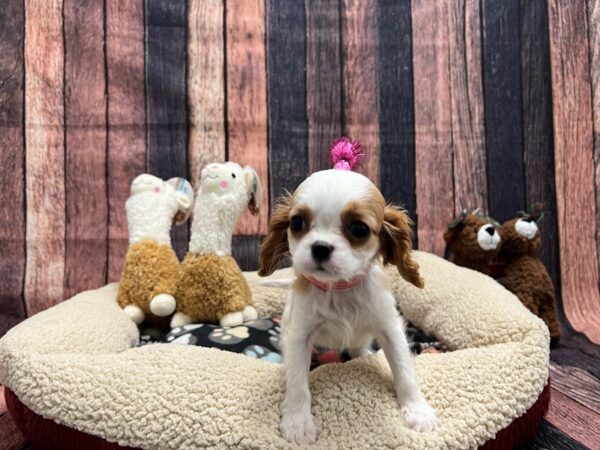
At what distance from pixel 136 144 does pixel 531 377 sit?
1.71 metres

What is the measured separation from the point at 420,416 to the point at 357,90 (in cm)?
155

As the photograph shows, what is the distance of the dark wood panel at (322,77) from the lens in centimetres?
216

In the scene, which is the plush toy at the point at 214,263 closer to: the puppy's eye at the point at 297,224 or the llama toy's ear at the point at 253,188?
the llama toy's ear at the point at 253,188

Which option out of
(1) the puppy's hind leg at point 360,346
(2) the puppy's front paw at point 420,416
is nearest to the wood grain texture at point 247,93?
(1) the puppy's hind leg at point 360,346

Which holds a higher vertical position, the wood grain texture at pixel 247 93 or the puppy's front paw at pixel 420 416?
the wood grain texture at pixel 247 93

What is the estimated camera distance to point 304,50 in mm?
2160

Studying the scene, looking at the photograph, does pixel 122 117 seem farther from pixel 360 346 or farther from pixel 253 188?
pixel 360 346

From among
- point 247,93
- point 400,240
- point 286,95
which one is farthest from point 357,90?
point 400,240

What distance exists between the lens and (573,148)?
7.16 ft

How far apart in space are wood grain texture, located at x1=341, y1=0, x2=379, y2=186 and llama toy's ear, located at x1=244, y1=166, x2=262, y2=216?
0.61 m

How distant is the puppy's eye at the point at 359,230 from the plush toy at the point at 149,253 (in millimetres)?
893

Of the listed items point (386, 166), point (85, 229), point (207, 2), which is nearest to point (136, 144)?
point (85, 229)

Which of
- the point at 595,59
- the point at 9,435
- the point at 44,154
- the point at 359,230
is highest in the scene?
the point at 595,59

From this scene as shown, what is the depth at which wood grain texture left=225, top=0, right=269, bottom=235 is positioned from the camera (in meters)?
2.13
